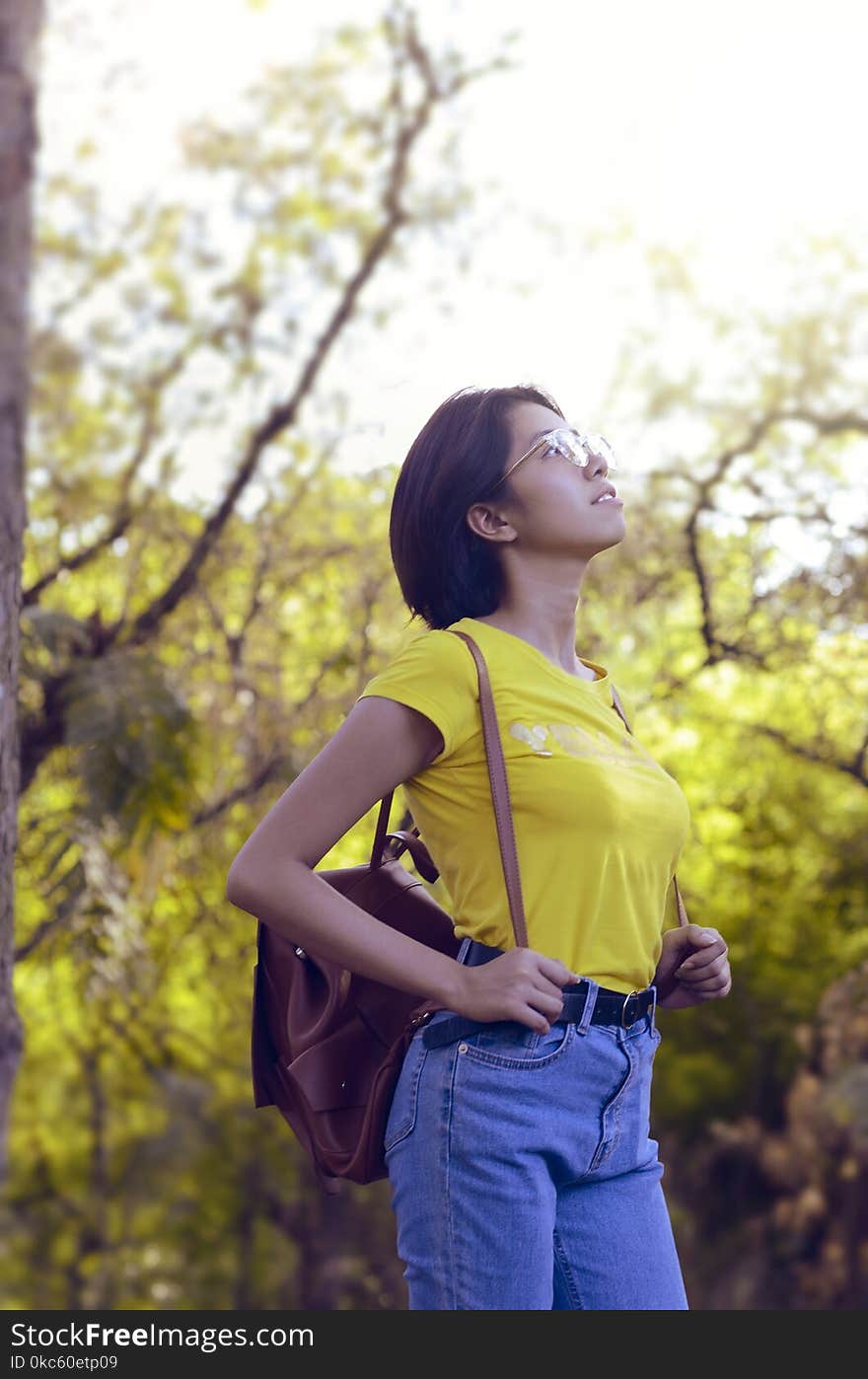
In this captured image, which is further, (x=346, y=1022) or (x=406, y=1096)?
(x=346, y=1022)

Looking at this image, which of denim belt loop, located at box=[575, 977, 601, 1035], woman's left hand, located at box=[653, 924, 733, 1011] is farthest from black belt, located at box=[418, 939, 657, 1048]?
woman's left hand, located at box=[653, 924, 733, 1011]

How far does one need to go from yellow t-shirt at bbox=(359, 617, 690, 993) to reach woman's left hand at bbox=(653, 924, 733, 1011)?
139 millimetres

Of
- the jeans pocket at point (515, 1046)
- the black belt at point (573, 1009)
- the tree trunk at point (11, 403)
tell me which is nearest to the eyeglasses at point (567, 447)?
the black belt at point (573, 1009)

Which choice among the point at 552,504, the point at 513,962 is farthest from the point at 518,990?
the point at 552,504

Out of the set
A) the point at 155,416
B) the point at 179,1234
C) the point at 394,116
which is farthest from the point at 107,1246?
the point at 394,116

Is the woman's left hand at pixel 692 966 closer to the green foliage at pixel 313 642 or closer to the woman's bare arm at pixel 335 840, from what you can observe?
the woman's bare arm at pixel 335 840

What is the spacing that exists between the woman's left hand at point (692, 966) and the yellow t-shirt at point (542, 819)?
139mm

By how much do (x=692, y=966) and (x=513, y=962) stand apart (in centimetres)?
48

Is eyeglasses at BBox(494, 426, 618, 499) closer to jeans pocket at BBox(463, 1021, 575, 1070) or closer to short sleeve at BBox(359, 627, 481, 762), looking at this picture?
short sleeve at BBox(359, 627, 481, 762)

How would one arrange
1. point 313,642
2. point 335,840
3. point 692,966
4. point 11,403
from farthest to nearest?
point 313,642 → point 11,403 → point 692,966 → point 335,840

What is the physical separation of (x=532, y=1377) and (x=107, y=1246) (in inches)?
608

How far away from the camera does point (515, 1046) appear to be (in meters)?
1.88

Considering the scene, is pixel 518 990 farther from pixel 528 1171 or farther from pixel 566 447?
pixel 566 447

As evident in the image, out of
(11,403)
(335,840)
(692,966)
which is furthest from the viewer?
(11,403)
